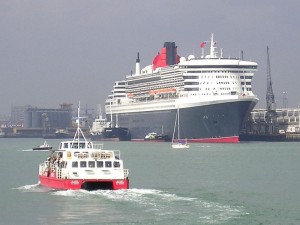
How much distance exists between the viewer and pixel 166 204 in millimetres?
47062

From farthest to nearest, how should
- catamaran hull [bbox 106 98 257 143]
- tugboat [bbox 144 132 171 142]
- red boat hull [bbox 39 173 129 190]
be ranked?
tugboat [bbox 144 132 171 142], catamaran hull [bbox 106 98 257 143], red boat hull [bbox 39 173 129 190]

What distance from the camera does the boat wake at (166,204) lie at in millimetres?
42906

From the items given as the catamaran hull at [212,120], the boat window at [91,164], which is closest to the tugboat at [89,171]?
the boat window at [91,164]

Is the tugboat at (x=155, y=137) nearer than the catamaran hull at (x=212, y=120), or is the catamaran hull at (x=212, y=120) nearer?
the catamaran hull at (x=212, y=120)

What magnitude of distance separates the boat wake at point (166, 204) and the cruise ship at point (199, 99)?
94.9 m

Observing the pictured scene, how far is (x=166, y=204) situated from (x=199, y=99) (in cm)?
10474

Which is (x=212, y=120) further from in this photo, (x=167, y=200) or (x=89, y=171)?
(x=167, y=200)

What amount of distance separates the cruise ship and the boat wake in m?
94.9

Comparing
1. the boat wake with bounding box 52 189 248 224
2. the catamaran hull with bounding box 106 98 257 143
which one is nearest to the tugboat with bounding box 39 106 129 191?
the boat wake with bounding box 52 189 248 224

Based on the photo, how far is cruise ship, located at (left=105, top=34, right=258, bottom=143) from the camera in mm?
148875

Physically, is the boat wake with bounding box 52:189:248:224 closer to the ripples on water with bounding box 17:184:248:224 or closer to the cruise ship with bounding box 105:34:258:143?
the ripples on water with bounding box 17:184:248:224

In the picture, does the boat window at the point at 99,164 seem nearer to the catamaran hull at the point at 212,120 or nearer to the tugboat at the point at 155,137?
the catamaran hull at the point at 212,120

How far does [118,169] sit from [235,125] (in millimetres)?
98335

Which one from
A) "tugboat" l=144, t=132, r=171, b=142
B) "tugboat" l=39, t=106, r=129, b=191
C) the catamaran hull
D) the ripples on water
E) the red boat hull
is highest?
the catamaran hull
